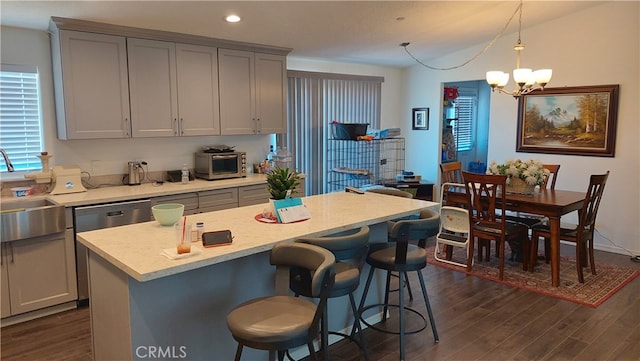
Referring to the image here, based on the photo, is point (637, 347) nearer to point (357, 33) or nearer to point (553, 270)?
point (553, 270)

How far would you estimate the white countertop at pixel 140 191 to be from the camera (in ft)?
11.7

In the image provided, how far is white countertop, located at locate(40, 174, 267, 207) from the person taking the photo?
3576mm

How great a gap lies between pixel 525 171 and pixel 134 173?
372 centimetres

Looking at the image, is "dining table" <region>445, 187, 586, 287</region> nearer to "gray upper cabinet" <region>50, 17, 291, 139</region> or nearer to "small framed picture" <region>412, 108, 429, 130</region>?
"gray upper cabinet" <region>50, 17, 291, 139</region>

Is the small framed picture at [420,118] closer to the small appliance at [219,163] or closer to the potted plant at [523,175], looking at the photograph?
the potted plant at [523,175]

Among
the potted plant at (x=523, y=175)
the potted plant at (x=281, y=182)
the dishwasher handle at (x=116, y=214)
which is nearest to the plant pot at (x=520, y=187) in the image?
the potted plant at (x=523, y=175)

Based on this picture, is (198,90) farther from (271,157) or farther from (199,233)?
(199,233)

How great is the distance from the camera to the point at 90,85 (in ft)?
12.5

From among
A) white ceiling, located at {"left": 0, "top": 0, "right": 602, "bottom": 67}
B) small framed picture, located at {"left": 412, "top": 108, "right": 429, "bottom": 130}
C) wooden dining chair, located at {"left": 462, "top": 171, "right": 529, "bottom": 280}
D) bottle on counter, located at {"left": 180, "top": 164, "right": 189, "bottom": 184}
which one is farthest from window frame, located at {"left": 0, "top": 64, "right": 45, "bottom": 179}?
small framed picture, located at {"left": 412, "top": 108, "right": 429, "bottom": 130}

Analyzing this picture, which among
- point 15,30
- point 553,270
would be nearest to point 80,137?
point 15,30

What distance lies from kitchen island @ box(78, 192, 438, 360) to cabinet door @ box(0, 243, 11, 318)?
1315 millimetres

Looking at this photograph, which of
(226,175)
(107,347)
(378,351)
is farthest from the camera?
(226,175)

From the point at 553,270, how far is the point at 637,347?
1.11 meters

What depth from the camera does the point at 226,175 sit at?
15.6ft
